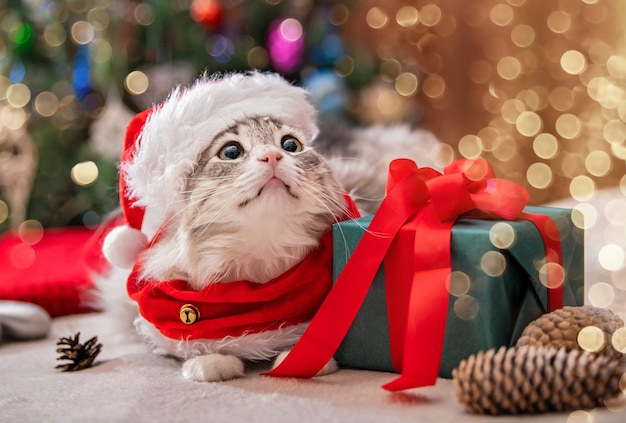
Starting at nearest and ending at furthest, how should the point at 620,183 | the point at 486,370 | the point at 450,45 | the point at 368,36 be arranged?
1. the point at 486,370
2. the point at 620,183
3. the point at 450,45
4. the point at 368,36

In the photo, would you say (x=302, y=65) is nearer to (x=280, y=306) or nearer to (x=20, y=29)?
(x=20, y=29)

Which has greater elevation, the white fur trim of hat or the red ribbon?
the white fur trim of hat

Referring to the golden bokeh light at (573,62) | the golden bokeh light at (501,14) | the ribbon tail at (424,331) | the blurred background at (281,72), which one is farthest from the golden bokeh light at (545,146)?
the ribbon tail at (424,331)

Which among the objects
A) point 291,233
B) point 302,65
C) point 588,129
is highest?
point 302,65

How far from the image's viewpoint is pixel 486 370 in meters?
0.80

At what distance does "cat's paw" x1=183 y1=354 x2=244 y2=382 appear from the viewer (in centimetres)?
103

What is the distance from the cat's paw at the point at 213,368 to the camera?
103 centimetres

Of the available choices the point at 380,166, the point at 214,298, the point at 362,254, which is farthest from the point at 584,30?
the point at 214,298

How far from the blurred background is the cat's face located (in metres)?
1.07

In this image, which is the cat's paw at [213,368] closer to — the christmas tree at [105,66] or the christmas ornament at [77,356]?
the christmas ornament at [77,356]

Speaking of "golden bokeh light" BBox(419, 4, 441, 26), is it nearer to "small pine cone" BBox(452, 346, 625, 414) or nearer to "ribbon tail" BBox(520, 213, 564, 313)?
"ribbon tail" BBox(520, 213, 564, 313)

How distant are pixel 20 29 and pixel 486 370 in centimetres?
A: 221

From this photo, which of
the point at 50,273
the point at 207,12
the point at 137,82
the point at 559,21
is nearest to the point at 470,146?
the point at 559,21

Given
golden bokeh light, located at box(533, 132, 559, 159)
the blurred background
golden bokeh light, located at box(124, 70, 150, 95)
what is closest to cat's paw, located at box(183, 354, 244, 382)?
the blurred background
